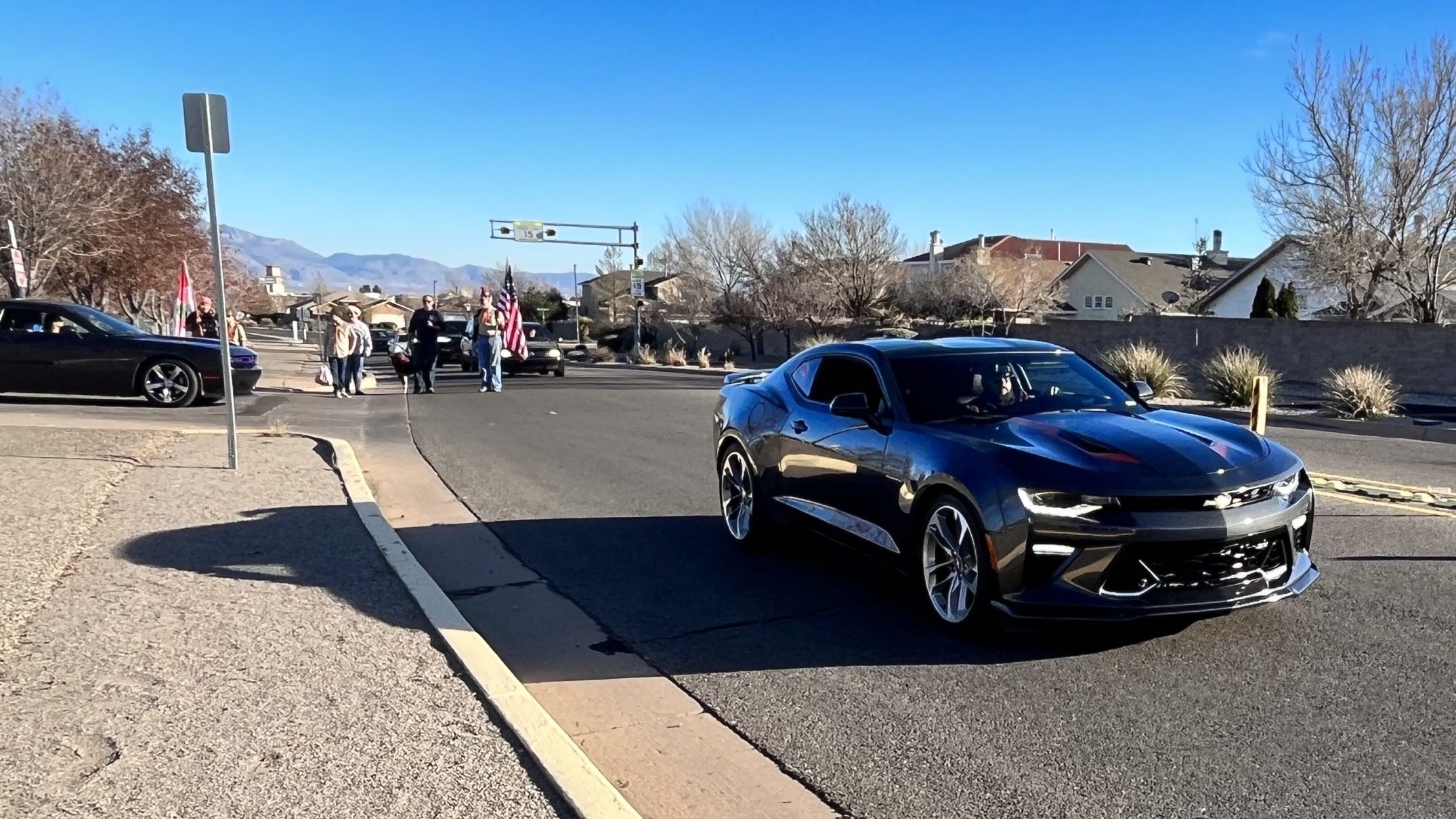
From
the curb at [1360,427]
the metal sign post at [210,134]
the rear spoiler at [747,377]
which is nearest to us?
the rear spoiler at [747,377]

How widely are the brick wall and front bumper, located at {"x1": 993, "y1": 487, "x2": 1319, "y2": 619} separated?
59.3ft

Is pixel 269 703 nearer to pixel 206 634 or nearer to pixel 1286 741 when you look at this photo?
pixel 206 634

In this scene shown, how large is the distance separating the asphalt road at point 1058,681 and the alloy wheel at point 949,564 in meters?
0.17

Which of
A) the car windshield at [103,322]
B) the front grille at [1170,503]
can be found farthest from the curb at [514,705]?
the car windshield at [103,322]

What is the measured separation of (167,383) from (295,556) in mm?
10074

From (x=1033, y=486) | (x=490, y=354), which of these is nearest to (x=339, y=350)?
(x=490, y=354)

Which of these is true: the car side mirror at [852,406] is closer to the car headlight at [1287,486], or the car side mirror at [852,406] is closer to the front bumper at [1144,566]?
the front bumper at [1144,566]

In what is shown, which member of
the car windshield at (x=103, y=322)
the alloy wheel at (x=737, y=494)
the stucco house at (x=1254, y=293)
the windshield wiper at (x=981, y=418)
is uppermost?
the stucco house at (x=1254, y=293)

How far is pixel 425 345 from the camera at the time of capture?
20.6m

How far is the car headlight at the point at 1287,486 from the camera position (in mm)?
4715

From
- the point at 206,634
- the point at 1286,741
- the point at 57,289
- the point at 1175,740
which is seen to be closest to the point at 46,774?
the point at 206,634

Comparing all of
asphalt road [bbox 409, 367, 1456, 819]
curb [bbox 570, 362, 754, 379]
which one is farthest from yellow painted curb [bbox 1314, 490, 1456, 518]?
curb [bbox 570, 362, 754, 379]

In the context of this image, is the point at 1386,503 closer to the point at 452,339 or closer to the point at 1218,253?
the point at 452,339

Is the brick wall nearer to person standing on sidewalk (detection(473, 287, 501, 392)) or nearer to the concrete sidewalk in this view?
person standing on sidewalk (detection(473, 287, 501, 392))
